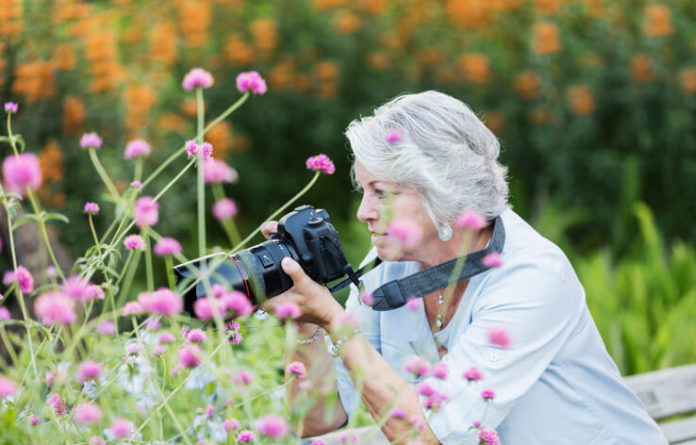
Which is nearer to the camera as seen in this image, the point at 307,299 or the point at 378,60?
the point at 307,299

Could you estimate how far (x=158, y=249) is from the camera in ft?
3.55

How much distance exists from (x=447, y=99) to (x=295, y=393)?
2.25 ft

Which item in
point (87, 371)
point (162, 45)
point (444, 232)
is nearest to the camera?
point (87, 371)

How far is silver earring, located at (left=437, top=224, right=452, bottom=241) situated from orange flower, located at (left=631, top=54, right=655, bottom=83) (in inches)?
111

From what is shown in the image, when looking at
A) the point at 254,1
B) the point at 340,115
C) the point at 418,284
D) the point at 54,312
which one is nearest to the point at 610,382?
the point at 418,284

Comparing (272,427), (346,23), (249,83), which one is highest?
(249,83)

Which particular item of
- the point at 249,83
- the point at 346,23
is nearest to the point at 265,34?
the point at 346,23

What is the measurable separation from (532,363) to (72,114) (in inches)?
86.0

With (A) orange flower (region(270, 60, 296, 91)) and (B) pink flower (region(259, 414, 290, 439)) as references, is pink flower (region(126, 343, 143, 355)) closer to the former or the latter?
(B) pink flower (region(259, 414, 290, 439))

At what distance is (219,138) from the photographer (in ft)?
12.2

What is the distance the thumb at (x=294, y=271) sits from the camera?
1602 millimetres

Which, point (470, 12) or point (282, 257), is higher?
point (282, 257)

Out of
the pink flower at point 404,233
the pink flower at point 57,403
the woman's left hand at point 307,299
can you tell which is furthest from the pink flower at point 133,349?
the pink flower at point 404,233

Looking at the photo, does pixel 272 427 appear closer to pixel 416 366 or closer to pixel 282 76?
pixel 416 366
